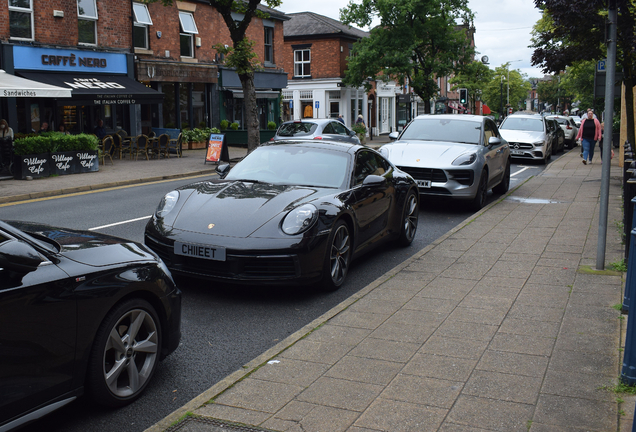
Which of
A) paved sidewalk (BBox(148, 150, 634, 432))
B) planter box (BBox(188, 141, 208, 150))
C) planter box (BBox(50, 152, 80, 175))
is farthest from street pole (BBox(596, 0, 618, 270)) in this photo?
planter box (BBox(188, 141, 208, 150))

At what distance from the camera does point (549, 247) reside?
8.17 meters

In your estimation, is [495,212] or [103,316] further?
[495,212]

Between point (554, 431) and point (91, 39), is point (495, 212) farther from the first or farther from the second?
point (91, 39)

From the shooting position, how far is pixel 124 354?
12.1 feet

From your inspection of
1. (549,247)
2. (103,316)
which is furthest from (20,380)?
(549,247)

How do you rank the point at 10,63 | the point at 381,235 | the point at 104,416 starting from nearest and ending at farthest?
the point at 104,416 < the point at 381,235 < the point at 10,63

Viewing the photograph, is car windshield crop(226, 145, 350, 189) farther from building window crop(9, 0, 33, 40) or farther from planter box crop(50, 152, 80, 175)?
building window crop(9, 0, 33, 40)

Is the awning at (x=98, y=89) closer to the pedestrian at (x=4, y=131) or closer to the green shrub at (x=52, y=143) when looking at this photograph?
the green shrub at (x=52, y=143)

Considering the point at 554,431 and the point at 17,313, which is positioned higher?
the point at 17,313

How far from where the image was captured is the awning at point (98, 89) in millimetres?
21875

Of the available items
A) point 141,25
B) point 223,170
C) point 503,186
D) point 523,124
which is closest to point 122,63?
point 141,25

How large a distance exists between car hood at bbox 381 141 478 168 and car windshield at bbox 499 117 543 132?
44.9 feet

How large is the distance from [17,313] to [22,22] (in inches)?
866

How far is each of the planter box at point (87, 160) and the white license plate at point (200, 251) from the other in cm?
1354
